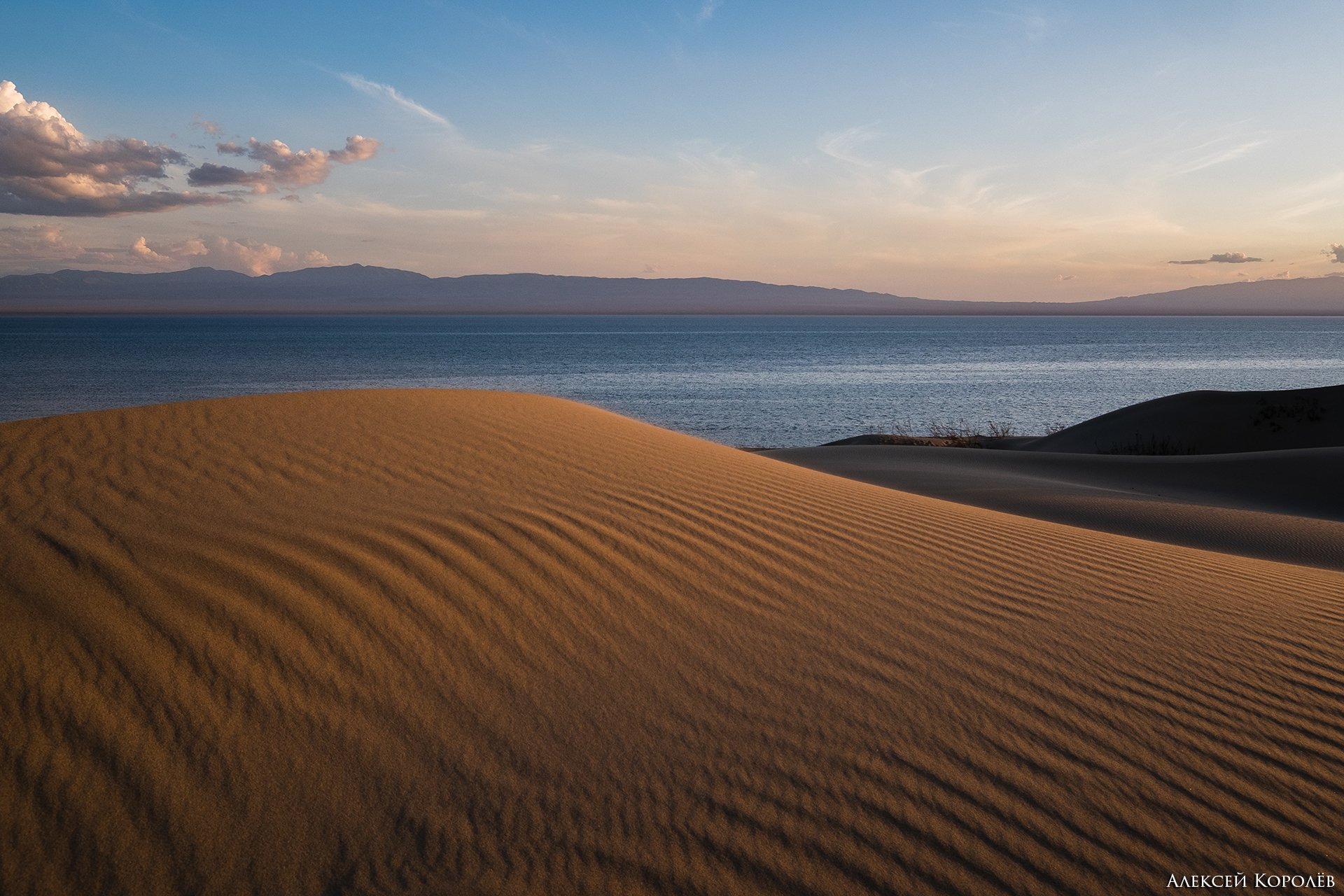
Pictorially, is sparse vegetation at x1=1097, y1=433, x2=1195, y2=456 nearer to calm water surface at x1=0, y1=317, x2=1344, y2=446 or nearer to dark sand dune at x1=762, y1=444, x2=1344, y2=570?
dark sand dune at x1=762, y1=444, x2=1344, y2=570

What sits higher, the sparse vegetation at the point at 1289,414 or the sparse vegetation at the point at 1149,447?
the sparse vegetation at the point at 1289,414

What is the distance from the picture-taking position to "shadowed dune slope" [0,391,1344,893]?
7.81ft

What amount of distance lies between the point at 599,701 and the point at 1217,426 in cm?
2080

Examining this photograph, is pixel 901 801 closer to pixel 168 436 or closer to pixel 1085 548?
pixel 1085 548

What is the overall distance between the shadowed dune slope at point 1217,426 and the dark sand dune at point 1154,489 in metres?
6.02

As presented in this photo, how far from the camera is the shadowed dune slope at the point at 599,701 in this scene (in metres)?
2.38

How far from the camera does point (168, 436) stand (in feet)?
18.4

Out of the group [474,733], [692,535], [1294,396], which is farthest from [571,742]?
[1294,396]

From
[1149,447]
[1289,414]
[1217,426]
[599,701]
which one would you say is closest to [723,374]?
[1217,426]

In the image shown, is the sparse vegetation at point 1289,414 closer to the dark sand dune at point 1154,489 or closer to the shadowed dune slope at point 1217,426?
the shadowed dune slope at point 1217,426

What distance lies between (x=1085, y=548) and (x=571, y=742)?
4144 millimetres

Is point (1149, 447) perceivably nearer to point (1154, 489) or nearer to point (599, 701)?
point (1154, 489)

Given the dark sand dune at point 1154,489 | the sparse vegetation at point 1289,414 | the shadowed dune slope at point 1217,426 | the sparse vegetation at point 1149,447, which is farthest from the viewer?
the sparse vegetation at point 1149,447

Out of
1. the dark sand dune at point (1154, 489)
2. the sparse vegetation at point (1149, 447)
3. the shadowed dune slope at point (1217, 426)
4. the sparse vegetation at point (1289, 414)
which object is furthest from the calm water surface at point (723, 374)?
the dark sand dune at point (1154, 489)
